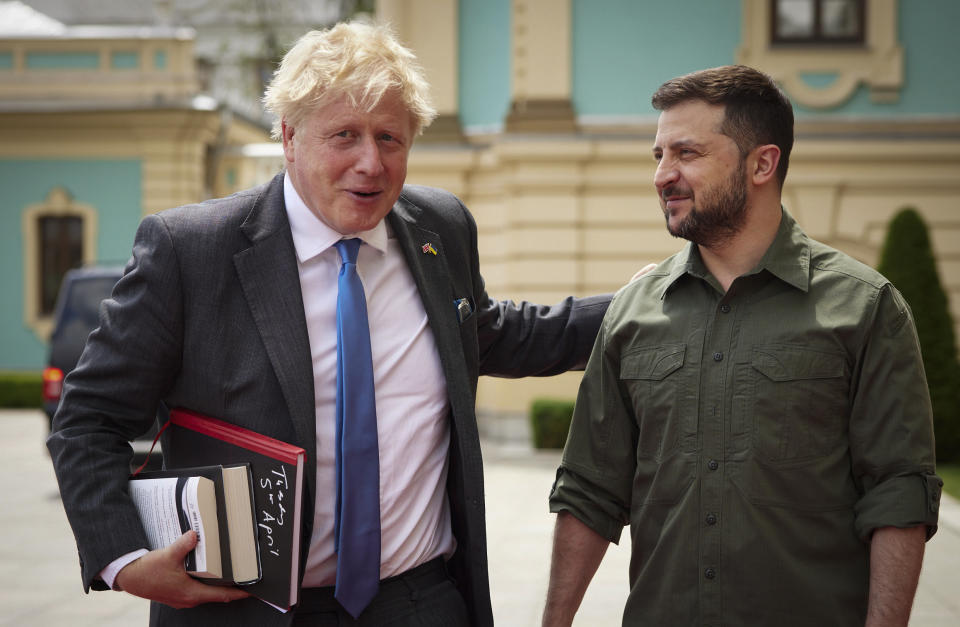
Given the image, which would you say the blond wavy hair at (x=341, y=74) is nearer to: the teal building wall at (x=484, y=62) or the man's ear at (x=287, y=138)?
the man's ear at (x=287, y=138)

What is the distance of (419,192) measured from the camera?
10.00 feet

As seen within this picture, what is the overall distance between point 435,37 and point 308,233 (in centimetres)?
1143

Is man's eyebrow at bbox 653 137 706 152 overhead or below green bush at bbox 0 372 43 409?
overhead

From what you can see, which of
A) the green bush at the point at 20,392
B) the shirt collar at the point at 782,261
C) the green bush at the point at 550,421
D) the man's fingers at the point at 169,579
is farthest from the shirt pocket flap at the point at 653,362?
the green bush at the point at 20,392

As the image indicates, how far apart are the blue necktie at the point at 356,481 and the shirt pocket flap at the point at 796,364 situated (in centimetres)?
89

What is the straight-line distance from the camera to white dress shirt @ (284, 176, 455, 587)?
101 inches

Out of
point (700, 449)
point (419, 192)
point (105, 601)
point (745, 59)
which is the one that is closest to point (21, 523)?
point (105, 601)

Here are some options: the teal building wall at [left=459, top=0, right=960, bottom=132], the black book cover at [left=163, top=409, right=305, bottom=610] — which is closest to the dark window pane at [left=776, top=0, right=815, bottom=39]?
the teal building wall at [left=459, top=0, right=960, bottom=132]

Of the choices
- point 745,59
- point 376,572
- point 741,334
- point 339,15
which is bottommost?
point 376,572

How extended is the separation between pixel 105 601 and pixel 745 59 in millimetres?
9517

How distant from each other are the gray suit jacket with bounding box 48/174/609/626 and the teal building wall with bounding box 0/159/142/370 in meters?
19.6

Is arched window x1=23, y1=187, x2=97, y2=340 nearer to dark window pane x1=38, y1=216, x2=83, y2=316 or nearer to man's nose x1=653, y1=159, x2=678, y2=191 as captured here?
dark window pane x1=38, y1=216, x2=83, y2=316

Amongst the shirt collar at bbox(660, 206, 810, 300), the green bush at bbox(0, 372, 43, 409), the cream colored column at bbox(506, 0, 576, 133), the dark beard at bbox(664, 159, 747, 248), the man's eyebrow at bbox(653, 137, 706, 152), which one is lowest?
the green bush at bbox(0, 372, 43, 409)

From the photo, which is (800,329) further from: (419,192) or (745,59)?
(745,59)
